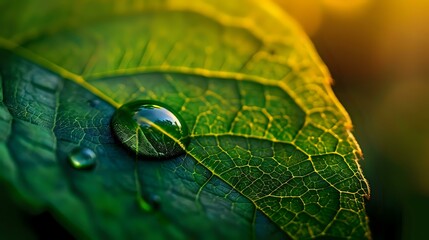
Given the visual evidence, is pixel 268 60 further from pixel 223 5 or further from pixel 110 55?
pixel 110 55

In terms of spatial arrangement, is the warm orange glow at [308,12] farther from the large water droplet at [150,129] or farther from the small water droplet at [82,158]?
the small water droplet at [82,158]

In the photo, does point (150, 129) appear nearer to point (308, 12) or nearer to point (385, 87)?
point (385, 87)

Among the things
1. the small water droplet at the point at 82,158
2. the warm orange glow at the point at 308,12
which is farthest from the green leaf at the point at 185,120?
the warm orange glow at the point at 308,12

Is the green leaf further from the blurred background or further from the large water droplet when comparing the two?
the blurred background

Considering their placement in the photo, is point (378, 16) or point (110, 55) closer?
point (110, 55)

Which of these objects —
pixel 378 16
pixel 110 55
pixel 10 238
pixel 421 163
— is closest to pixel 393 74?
pixel 378 16
